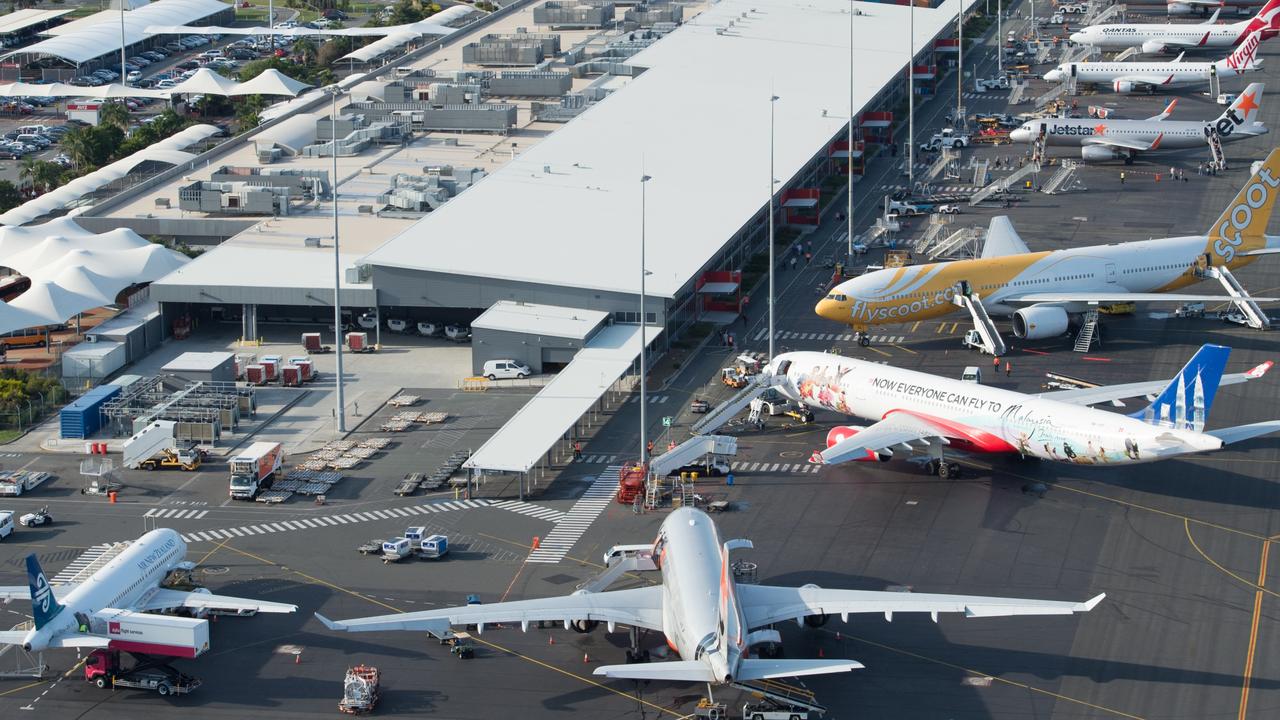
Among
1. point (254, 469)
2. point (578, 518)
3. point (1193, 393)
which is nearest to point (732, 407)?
point (578, 518)

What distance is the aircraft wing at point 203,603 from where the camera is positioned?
9025 cm

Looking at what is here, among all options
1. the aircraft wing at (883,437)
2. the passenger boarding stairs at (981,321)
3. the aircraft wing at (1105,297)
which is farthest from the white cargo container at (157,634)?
the aircraft wing at (1105,297)

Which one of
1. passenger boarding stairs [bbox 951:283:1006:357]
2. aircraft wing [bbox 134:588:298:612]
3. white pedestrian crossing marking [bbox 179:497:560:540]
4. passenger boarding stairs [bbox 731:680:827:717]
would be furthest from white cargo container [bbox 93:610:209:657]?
passenger boarding stairs [bbox 951:283:1006:357]

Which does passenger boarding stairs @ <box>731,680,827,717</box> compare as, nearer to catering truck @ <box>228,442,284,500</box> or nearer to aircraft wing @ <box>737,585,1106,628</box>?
aircraft wing @ <box>737,585,1106,628</box>

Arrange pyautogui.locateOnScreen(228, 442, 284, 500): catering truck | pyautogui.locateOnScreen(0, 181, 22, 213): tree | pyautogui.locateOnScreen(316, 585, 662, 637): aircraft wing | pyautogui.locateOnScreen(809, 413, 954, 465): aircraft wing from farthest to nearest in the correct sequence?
1. pyautogui.locateOnScreen(0, 181, 22, 213): tree
2. pyautogui.locateOnScreen(228, 442, 284, 500): catering truck
3. pyautogui.locateOnScreen(809, 413, 954, 465): aircraft wing
4. pyautogui.locateOnScreen(316, 585, 662, 637): aircraft wing

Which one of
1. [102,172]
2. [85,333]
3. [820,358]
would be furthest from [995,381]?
[102,172]

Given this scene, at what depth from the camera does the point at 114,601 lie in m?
89.6

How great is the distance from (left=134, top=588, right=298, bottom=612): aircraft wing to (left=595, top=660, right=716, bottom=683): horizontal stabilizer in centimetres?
1937

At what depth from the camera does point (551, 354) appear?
13750cm

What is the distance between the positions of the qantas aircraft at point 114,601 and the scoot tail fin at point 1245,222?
8744cm

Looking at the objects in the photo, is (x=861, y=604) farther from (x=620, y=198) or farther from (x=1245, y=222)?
(x=620, y=198)

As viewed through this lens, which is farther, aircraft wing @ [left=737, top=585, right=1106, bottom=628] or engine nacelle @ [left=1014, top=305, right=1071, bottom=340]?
engine nacelle @ [left=1014, top=305, right=1071, bottom=340]

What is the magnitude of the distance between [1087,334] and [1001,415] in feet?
107

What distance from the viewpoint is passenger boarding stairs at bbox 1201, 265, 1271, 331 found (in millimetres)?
144000
